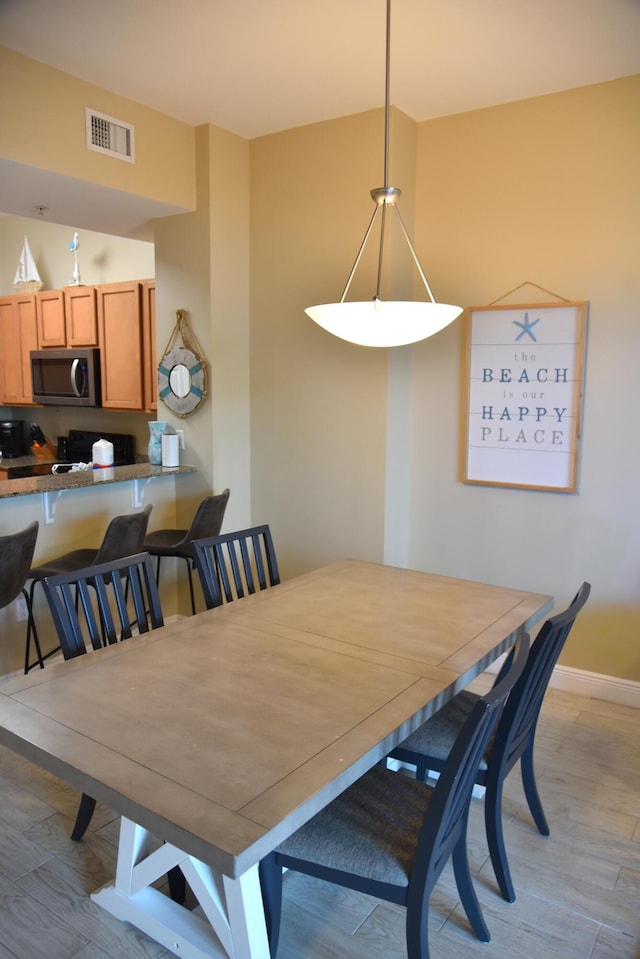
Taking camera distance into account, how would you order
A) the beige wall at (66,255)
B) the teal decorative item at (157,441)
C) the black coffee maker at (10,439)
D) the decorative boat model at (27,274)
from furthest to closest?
1. the black coffee maker at (10,439)
2. the decorative boat model at (27,274)
3. the beige wall at (66,255)
4. the teal decorative item at (157,441)

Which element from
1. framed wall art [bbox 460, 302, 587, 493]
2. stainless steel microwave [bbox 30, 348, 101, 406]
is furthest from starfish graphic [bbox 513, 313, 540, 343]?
stainless steel microwave [bbox 30, 348, 101, 406]

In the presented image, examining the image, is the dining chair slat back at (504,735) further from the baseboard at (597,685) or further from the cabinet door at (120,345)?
the cabinet door at (120,345)

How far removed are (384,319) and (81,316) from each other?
3565mm

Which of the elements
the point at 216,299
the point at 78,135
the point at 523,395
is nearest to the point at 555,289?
the point at 523,395

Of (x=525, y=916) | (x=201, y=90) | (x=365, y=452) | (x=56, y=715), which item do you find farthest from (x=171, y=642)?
(x=201, y=90)

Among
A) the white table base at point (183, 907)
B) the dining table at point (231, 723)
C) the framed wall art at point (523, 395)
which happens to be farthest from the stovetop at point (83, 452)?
the white table base at point (183, 907)

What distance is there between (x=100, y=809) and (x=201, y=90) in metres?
3.07

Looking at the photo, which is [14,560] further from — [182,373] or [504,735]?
[504,735]

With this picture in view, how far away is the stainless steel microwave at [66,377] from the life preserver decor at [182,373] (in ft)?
3.63

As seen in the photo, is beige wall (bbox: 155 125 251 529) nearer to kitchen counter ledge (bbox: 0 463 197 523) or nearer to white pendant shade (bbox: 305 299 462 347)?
kitchen counter ledge (bbox: 0 463 197 523)

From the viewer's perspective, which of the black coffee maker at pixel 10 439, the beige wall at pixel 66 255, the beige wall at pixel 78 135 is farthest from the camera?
the black coffee maker at pixel 10 439

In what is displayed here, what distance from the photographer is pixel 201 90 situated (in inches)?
125

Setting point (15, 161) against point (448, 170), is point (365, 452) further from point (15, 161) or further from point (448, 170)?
point (15, 161)

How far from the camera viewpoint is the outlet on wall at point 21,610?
10.9ft
